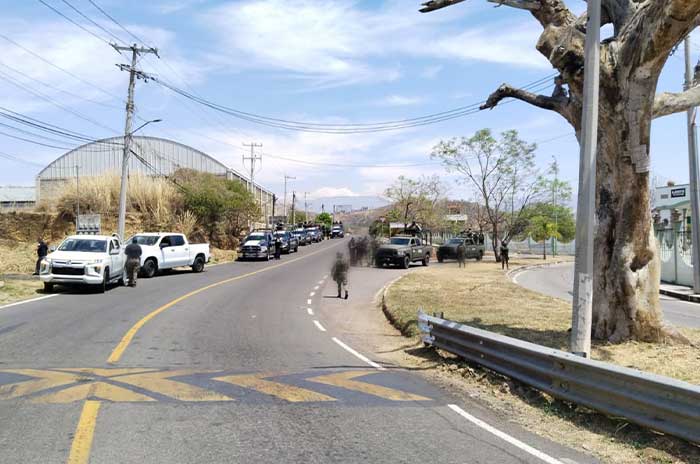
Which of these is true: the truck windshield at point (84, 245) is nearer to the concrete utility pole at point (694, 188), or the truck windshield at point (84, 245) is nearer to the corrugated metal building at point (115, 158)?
the concrete utility pole at point (694, 188)

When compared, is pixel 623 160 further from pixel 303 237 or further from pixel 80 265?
pixel 303 237

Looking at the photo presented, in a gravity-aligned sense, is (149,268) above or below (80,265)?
below

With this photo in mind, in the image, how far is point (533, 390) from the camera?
7.84m

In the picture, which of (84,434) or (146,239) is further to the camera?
(146,239)

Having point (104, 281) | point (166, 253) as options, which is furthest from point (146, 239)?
point (104, 281)

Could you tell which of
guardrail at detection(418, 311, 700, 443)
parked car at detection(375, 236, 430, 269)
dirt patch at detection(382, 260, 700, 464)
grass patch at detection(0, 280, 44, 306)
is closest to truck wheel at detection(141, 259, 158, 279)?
grass patch at detection(0, 280, 44, 306)

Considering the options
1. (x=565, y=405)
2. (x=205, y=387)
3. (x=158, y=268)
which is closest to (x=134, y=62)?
(x=158, y=268)

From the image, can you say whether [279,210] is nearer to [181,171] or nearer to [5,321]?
[181,171]

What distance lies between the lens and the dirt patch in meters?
5.73

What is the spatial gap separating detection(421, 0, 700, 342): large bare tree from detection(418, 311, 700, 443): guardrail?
118 inches

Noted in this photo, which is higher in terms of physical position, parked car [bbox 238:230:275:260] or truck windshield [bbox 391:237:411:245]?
truck windshield [bbox 391:237:411:245]

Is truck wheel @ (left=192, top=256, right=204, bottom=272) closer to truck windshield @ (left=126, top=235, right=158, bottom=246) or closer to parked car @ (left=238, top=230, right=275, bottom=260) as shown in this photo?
truck windshield @ (left=126, top=235, right=158, bottom=246)

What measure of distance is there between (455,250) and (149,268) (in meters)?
23.4

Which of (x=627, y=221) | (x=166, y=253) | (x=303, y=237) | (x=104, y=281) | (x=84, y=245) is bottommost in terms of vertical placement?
(x=104, y=281)
